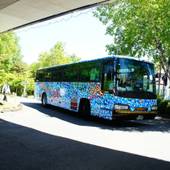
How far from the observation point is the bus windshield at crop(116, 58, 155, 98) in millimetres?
15347

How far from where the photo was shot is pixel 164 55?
2678 cm

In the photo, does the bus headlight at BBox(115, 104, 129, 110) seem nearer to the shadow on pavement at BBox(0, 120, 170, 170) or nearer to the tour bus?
the tour bus

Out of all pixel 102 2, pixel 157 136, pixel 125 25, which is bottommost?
pixel 157 136

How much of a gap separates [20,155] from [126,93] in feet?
25.2

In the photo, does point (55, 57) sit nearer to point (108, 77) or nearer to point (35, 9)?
point (108, 77)

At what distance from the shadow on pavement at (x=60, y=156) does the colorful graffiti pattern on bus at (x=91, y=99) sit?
187 inches

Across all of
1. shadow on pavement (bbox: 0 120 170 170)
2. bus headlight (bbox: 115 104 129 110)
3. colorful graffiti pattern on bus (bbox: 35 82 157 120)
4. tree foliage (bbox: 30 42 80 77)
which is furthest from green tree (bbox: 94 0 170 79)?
tree foliage (bbox: 30 42 80 77)

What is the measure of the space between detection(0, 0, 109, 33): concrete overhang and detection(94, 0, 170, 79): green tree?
388 inches

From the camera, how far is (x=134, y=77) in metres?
15.7

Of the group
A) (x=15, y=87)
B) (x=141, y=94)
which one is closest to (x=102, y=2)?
(x=141, y=94)

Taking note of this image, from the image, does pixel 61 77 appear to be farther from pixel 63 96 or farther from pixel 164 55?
pixel 164 55

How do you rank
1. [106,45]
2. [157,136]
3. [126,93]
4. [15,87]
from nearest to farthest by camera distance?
[157,136] < [126,93] < [106,45] < [15,87]

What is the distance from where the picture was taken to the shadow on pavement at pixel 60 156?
25.0 feet

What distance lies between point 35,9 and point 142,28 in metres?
14.2
